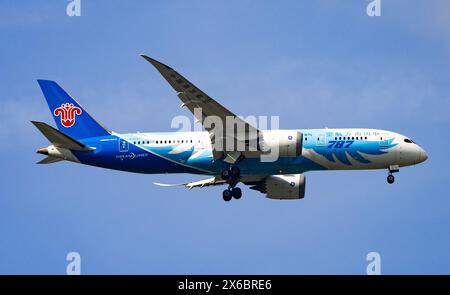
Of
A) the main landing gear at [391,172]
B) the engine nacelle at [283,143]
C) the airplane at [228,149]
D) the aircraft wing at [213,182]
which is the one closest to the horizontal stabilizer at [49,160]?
the airplane at [228,149]

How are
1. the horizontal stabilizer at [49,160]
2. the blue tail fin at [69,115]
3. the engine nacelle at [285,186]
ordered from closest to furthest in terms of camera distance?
the horizontal stabilizer at [49,160] < the blue tail fin at [69,115] < the engine nacelle at [285,186]

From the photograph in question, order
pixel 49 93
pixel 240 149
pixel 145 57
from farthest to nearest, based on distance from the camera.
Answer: pixel 49 93
pixel 240 149
pixel 145 57

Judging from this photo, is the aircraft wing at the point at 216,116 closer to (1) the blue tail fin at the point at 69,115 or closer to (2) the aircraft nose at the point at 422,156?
(1) the blue tail fin at the point at 69,115

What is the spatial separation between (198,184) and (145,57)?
63.5 ft

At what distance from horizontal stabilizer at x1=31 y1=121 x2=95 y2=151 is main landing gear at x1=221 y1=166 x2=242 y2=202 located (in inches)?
384

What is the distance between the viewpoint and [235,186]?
3017 inches

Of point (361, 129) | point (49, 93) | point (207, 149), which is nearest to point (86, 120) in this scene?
point (49, 93)

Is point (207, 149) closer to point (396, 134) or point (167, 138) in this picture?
point (167, 138)

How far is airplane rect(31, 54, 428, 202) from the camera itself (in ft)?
241

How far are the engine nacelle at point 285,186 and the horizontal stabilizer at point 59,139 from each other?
45.2 ft

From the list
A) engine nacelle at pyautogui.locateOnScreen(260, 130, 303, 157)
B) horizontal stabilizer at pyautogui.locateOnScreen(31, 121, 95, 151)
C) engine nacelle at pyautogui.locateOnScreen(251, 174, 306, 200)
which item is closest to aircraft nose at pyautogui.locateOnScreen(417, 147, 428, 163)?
engine nacelle at pyautogui.locateOnScreen(260, 130, 303, 157)

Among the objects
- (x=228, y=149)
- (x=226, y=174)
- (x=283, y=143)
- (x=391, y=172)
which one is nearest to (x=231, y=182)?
(x=226, y=174)

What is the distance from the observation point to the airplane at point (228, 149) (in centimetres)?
7350

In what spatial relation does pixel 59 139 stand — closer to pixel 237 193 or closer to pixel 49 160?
pixel 49 160
